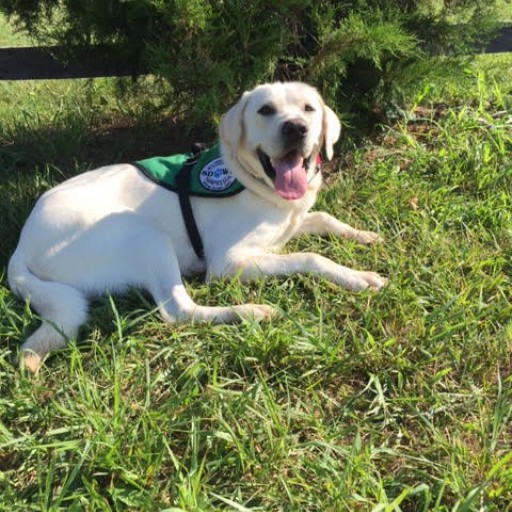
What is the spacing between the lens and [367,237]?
3.14 meters

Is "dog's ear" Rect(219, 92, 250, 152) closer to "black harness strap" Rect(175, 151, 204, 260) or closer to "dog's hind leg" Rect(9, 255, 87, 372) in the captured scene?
"black harness strap" Rect(175, 151, 204, 260)

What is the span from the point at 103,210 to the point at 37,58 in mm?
2027

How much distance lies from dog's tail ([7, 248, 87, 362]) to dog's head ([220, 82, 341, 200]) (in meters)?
1.13

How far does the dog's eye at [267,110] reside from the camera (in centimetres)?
288

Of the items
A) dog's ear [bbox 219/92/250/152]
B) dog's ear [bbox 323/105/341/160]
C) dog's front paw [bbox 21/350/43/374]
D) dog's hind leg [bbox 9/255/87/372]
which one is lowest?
dog's front paw [bbox 21/350/43/374]

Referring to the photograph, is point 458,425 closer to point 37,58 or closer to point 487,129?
point 487,129

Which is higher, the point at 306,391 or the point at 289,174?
the point at 289,174

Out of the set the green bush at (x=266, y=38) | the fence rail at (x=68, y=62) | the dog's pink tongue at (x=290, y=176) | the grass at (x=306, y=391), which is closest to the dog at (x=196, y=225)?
the dog's pink tongue at (x=290, y=176)

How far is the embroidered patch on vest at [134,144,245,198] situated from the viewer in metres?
2.98

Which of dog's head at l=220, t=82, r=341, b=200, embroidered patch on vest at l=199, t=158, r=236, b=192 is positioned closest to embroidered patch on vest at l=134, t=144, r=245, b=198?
embroidered patch on vest at l=199, t=158, r=236, b=192

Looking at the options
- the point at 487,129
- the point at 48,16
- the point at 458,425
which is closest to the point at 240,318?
the point at 458,425

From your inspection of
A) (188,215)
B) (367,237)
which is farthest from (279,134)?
(367,237)

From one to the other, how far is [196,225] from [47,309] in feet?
2.91

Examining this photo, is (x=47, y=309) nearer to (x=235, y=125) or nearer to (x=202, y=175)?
(x=202, y=175)
